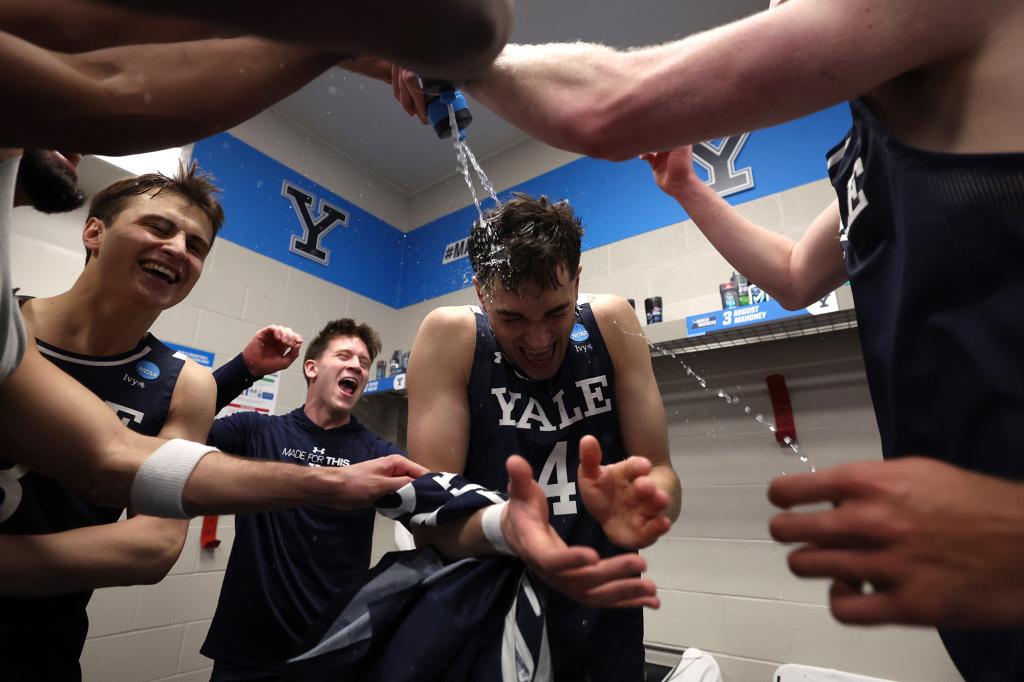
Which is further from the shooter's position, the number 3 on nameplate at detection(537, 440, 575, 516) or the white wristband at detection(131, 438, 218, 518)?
the number 3 on nameplate at detection(537, 440, 575, 516)

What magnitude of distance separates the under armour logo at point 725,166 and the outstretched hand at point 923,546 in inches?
92.5

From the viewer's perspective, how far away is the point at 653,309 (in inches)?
92.7

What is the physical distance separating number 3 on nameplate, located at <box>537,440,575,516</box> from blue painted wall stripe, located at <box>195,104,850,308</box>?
1.91 metres

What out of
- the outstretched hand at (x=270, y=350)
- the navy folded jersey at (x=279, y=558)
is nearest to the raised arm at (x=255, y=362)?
the outstretched hand at (x=270, y=350)

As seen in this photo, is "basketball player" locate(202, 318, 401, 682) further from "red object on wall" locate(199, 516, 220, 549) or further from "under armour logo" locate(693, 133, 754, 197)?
"under armour logo" locate(693, 133, 754, 197)

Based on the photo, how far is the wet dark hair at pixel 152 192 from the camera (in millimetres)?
1390

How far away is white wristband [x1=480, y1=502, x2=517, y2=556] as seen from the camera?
2.64 ft

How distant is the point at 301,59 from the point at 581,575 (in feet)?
1.95

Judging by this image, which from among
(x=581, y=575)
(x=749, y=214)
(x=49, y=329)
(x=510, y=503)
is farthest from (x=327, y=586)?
(x=749, y=214)

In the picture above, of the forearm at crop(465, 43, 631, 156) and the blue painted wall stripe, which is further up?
the blue painted wall stripe

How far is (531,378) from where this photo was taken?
46.8 inches

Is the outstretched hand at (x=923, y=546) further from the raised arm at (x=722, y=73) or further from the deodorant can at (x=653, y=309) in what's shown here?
the deodorant can at (x=653, y=309)

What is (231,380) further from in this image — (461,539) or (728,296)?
(728,296)

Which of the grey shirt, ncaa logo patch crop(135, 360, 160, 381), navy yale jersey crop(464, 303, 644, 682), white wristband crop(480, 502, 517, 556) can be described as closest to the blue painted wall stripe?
navy yale jersey crop(464, 303, 644, 682)
